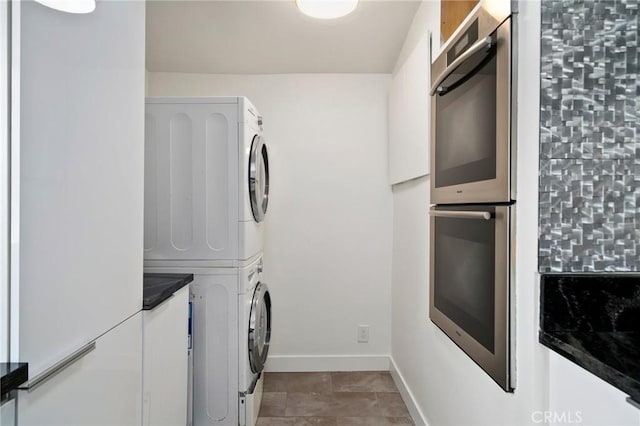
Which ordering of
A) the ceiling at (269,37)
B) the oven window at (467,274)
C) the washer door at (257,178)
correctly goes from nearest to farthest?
the oven window at (467,274) → the washer door at (257,178) → the ceiling at (269,37)

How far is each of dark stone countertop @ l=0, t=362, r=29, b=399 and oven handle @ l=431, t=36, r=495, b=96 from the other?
1394 millimetres

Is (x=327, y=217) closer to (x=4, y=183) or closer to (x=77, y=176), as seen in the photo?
(x=77, y=176)

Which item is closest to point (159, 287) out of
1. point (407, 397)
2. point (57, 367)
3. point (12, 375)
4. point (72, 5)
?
point (57, 367)

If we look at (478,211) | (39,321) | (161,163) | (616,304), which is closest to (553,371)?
(616,304)

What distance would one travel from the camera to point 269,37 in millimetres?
2666

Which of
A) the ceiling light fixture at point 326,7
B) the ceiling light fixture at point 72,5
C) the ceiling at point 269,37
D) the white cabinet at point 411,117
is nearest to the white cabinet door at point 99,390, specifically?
the ceiling light fixture at point 72,5

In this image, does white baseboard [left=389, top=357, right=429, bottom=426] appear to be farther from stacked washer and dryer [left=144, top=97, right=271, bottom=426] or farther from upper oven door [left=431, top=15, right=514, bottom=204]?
upper oven door [left=431, top=15, right=514, bottom=204]

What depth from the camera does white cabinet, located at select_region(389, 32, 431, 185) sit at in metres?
2.10

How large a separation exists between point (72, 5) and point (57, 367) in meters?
0.78

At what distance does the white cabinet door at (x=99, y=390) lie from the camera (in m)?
0.79

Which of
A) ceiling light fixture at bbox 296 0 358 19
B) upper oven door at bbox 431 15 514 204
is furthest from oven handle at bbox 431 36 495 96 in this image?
ceiling light fixture at bbox 296 0 358 19

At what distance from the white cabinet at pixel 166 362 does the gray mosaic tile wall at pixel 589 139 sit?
123 cm

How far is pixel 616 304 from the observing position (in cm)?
99

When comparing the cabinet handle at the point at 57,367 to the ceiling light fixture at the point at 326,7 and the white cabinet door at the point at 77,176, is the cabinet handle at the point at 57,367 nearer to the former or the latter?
the white cabinet door at the point at 77,176
